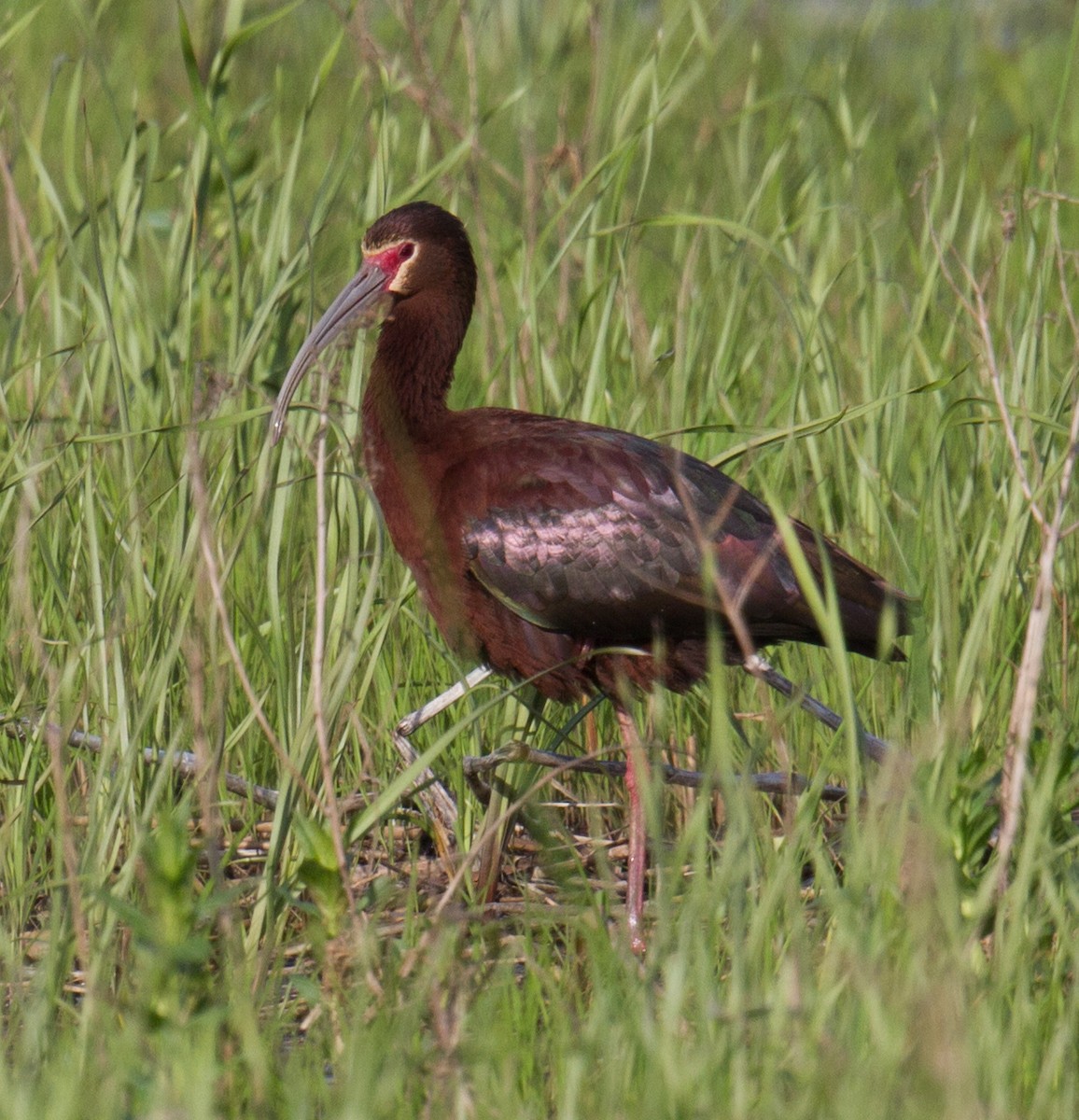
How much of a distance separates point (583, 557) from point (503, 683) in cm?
50

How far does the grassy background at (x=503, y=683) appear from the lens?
2.23 meters

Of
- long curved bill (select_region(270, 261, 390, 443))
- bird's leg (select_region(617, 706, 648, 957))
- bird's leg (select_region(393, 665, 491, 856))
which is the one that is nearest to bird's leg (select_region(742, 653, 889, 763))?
bird's leg (select_region(617, 706, 648, 957))

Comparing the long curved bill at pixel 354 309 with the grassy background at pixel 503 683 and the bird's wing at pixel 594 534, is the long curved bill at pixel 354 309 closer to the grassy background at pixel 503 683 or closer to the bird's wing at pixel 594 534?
the grassy background at pixel 503 683

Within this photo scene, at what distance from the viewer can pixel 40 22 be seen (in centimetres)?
923

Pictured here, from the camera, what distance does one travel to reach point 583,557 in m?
3.72

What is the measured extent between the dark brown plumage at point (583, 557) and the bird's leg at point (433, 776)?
6.4 inches

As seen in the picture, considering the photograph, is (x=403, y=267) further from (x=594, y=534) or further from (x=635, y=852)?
(x=635, y=852)

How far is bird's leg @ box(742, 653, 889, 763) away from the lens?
343 centimetres

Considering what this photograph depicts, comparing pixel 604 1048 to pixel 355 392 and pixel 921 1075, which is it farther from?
pixel 355 392

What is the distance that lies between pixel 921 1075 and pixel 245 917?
1.67 metres

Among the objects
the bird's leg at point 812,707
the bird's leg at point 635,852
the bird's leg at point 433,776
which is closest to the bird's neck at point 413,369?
the bird's leg at point 433,776

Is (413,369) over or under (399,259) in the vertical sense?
under

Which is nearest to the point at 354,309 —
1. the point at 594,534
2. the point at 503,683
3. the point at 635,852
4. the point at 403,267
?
the point at 403,267

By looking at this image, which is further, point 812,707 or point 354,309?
point 354,309
